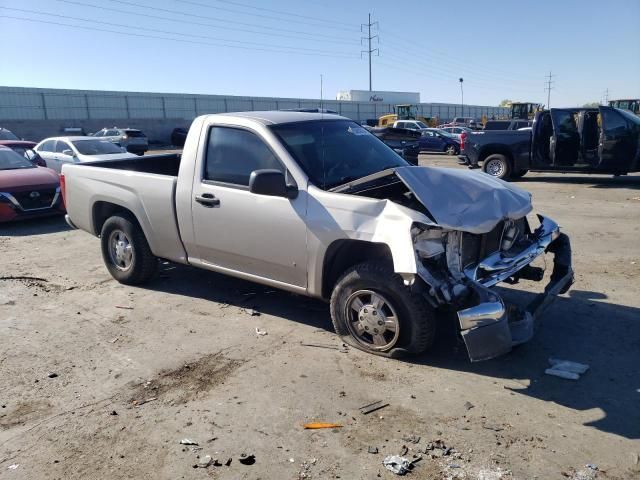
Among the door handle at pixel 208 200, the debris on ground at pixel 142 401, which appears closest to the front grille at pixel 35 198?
the door handle at pixel 208 200

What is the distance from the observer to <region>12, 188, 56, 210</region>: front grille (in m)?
10.2

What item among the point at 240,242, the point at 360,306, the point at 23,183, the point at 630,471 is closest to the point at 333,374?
the point at 360,306

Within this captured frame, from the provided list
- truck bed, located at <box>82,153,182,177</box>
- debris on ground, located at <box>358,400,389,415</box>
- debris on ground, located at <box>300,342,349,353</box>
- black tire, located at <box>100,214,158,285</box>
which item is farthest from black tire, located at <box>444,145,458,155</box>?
debris on ground, located at <box>358,400,389,415</box>

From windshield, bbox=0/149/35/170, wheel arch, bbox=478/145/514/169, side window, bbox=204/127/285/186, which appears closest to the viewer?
side window, bbox=204/127/285/186

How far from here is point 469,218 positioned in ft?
13.5

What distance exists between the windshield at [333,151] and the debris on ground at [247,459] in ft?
7.45

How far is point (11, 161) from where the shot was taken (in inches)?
449

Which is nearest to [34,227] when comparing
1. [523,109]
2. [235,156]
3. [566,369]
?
[235,156]

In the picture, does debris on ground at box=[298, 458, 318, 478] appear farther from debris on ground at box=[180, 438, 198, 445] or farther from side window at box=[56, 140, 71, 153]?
side window at box=[56, 140, 71, 153]

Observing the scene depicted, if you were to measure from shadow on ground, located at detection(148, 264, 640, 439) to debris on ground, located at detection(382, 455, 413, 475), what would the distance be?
118 centimetres

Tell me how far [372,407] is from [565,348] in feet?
6.15

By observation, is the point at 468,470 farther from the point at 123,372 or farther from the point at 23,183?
the point at 23,183

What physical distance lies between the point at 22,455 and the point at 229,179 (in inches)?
110

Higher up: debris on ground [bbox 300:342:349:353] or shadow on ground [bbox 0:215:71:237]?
shadow on ground [bbox 0:215:71:237]
